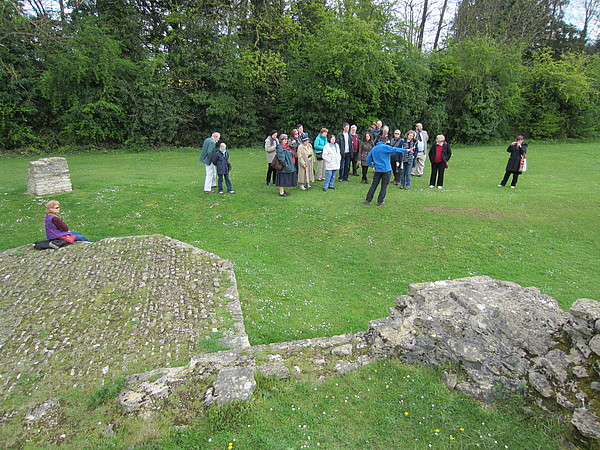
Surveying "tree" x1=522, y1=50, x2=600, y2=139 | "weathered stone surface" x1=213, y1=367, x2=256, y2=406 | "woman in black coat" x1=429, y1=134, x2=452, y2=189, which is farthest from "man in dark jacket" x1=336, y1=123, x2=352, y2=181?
"tree" x1=522, y1=50, x2=600, y2=139

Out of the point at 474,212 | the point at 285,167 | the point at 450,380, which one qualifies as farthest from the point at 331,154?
the point at 450,380

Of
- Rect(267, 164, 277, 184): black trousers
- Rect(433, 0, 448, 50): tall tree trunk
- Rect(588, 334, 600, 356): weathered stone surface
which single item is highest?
Rect(433, 0, 448, 50): tall tree trunk

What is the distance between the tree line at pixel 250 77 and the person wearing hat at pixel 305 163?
11174 mm

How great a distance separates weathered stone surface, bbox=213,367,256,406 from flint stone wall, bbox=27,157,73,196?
1094cm

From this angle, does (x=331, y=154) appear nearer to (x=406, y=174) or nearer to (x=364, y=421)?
(x=406, y=174)

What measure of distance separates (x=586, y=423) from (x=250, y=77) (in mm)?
25519

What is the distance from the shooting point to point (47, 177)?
12398 mm

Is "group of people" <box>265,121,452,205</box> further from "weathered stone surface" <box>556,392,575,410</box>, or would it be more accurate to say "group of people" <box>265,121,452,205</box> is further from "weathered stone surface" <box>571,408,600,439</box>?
"weathered stone surface" <box>571,408,600,439</box>

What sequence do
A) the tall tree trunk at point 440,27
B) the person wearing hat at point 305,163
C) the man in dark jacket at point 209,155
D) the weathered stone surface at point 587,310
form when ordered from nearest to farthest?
the weathered stone surface at point 587,310
the man in dark jacket at point 209,155
the person wearing hat at point 305,163
the tall tree trunk at point 440,27

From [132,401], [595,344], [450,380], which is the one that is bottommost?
[132,401]

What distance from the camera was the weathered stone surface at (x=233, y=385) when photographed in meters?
4.10

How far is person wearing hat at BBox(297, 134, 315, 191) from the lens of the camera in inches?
518

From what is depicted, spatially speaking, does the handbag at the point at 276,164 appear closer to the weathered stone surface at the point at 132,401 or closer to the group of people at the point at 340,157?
the group of people at the point at 340,157

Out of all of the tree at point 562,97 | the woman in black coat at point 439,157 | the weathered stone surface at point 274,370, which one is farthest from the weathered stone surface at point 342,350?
the tree at point 562,97
